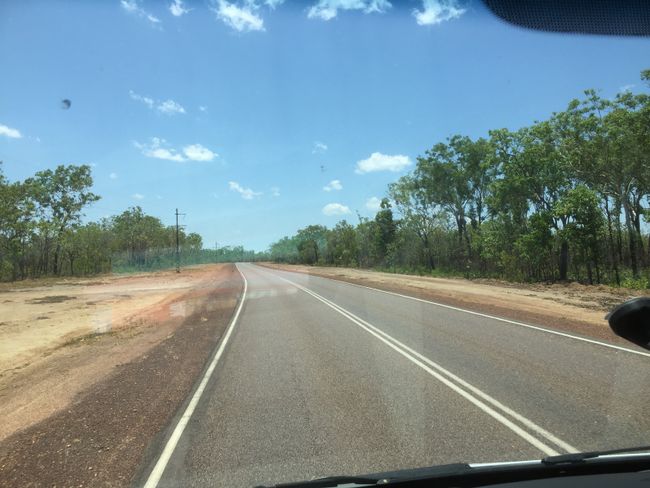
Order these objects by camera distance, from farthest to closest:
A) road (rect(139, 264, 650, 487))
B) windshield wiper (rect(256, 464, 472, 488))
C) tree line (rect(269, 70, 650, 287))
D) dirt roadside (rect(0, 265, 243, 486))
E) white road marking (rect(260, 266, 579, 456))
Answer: tree line (rect(269, 70, 650, 287)) → dirt roadside (rect(0, 265, 243, 486)) → white road marking (rect(260, 266, 579, 456)) → road (rect(139, 264, 650, 487)) → windshield wiper (rect(256, 464, 472, 488))

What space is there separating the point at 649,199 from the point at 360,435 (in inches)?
1145

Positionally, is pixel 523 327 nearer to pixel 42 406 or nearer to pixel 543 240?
pixel 42 406

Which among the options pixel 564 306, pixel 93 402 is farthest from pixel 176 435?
pixel 564 306

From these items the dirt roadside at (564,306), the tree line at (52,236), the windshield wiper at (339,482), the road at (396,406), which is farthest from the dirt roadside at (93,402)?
the tree line at (52,236)

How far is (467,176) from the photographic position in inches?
1896

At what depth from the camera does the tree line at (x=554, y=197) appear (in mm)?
26047

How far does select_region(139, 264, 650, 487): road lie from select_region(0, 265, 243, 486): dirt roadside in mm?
457

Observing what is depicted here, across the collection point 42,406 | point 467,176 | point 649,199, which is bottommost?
point 42,406

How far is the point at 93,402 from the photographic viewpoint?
283 inches

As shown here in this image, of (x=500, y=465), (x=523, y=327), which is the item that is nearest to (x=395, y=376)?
(x=500, y=465)

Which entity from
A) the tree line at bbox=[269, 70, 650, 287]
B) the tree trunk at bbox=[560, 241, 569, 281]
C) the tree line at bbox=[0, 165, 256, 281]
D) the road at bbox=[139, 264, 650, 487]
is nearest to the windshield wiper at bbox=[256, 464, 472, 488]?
the road at bbox=[139, 264, 650, 487]

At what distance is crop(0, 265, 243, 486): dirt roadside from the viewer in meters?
4.82

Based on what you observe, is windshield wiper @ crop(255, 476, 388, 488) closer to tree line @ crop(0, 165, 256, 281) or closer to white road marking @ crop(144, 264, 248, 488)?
white road marking @ crop(144, 264, 248, 488)

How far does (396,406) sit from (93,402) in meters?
4.49
